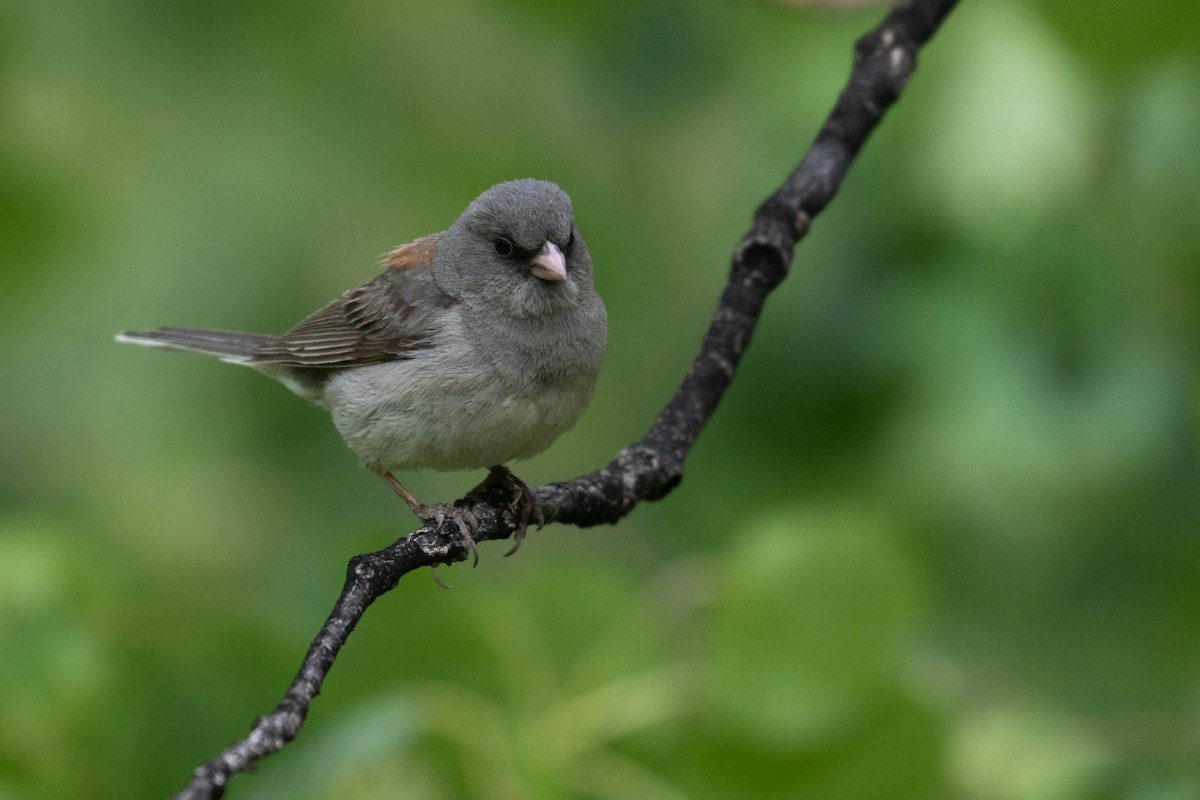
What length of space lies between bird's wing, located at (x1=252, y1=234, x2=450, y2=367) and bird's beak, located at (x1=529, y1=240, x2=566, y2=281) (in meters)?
0.29

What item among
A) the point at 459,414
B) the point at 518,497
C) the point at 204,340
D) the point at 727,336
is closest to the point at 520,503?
the point at 518,497

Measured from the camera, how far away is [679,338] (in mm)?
3725

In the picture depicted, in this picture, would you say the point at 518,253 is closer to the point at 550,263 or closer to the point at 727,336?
the point at 550,263

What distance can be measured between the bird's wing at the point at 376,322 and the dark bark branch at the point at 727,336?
1.43ft

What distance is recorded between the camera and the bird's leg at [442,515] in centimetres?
210

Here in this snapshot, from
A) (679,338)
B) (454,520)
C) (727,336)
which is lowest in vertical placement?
(454,520)

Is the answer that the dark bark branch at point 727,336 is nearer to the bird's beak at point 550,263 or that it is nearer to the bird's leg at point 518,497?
the bird's leg at point 518,497

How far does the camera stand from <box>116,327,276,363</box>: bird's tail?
3.23 meters

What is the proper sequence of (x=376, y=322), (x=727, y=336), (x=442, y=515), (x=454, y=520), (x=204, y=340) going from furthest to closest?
1. (x=204, y=340)
2. (x=376, y=322)
3. (x=727, y=336)
4. (x=442, y=515)
5. (x=454, y=520)

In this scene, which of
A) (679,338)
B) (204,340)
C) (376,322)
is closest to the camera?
(376,322)

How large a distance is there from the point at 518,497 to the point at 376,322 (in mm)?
719

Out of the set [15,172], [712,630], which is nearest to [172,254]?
[15,172]

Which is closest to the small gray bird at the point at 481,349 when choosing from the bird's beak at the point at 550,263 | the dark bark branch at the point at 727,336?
the bird's beak at the point at 550,263

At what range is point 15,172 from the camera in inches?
124
